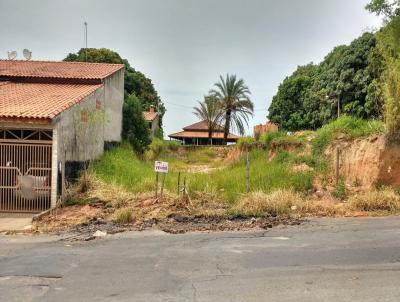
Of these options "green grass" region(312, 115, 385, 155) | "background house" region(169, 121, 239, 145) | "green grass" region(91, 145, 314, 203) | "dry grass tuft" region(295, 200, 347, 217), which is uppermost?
"background house" region(169, 121, 239, 145)

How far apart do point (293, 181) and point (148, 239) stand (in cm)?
744

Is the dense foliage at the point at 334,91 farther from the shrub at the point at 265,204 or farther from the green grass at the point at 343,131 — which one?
the shrub at the point at 265,204

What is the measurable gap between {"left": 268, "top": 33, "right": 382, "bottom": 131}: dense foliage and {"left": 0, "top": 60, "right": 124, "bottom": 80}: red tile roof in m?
13.5

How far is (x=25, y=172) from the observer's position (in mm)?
15094

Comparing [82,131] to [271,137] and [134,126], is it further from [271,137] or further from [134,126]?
[271,137]

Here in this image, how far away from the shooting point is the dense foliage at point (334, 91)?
3076 centimetres

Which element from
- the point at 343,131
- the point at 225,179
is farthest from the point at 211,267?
the point at 343,131

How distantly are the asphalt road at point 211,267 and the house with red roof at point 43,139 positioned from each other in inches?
172

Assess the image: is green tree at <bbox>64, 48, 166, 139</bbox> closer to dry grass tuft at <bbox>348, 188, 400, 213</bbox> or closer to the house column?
the house column

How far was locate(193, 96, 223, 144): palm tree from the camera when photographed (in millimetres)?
50934

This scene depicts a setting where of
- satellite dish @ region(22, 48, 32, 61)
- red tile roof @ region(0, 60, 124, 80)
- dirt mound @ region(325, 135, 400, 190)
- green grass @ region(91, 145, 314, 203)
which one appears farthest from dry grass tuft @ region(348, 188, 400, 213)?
satellite dish @ region(22, 48, 32, 61)

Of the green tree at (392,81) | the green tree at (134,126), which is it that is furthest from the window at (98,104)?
the green tree at (392,81)

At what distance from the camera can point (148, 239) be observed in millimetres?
10008

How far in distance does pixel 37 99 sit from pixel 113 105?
6429mm
